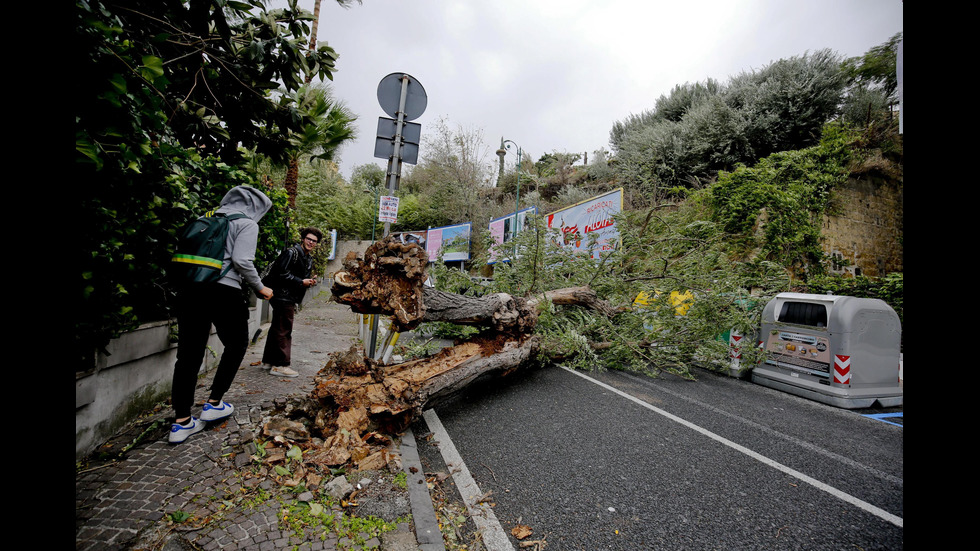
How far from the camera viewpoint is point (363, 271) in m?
3.56

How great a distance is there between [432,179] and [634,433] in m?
24.3

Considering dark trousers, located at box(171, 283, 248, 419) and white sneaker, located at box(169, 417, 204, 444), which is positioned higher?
dark trousers, located at box(171, 283, 248, 419)

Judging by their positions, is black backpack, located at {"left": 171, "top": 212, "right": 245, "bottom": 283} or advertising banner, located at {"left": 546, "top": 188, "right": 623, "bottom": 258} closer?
black backpack, located at {"left": 171, "top": 212, "right": 245, "bottom": 283}

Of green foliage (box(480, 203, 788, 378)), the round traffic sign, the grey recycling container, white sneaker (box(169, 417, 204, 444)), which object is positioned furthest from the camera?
green foliage (box(480, 203, 788, 378))

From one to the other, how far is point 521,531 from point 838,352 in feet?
17.2

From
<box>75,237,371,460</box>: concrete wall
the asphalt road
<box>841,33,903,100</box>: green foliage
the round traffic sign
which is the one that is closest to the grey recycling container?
the asphalt road

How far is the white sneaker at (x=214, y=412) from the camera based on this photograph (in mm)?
3182

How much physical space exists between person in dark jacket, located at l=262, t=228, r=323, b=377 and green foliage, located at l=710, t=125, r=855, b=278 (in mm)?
9885

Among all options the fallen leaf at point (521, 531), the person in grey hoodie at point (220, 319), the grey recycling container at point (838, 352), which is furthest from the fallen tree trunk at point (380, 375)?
the grey recycling container at point (838, 352)

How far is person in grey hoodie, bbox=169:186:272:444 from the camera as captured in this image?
3.01 m

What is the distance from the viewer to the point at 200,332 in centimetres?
307

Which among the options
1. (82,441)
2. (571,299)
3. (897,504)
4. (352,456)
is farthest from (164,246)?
(897,504)

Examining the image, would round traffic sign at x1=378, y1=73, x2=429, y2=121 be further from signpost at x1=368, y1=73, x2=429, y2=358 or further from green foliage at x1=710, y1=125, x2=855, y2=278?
green foliage at x1=710, y1=125, x2=855, y2=278

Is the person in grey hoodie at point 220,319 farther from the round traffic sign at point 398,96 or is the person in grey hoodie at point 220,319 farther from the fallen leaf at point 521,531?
the round traffic sign at point 398,96
